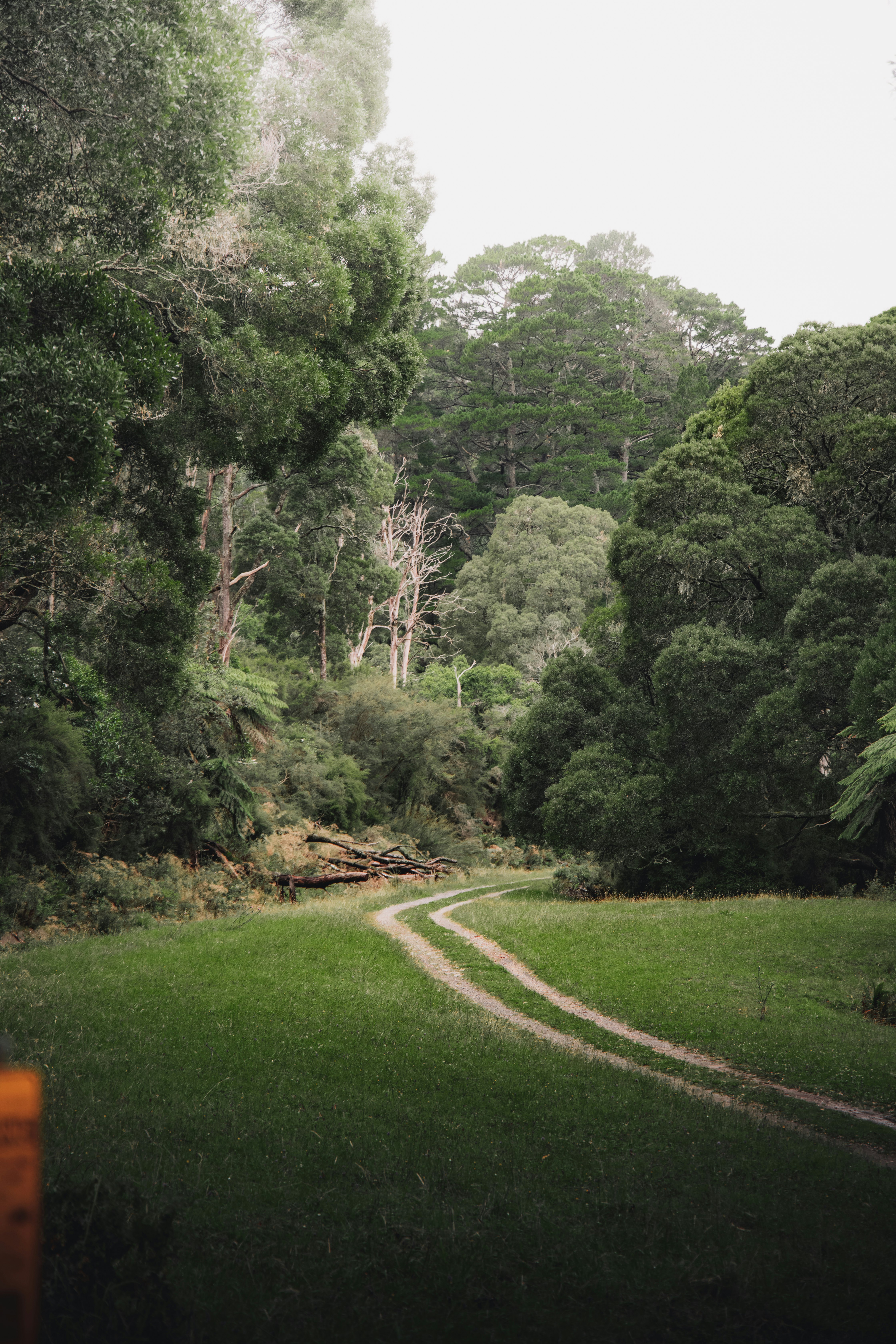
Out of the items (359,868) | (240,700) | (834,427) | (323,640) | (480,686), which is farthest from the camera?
(480,686)

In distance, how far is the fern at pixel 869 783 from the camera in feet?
41.5

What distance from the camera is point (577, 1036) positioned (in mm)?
10555

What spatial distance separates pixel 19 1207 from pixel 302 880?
20764mm

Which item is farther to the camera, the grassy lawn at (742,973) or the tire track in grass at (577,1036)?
the grassy lawn at (742,973)

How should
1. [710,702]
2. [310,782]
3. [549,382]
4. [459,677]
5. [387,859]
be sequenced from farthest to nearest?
1. [549,382]
2. [459,677]
3. [310,782]
4. [387,859]
5. [710,702]

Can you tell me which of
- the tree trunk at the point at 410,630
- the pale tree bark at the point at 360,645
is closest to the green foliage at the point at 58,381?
the pale tree bark at the point at 360,645

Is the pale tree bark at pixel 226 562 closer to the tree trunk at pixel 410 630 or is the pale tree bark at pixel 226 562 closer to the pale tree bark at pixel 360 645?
the pale tree bark at pixel 360 645

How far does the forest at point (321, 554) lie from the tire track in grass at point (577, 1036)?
16.2 feet

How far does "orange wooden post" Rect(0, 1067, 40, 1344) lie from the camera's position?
1097 mm

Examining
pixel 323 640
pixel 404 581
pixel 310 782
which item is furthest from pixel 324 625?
pixel 404 581

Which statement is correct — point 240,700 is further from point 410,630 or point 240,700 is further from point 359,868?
point 410,630

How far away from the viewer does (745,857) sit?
2411 centimetres

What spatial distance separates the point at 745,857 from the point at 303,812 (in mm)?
12730

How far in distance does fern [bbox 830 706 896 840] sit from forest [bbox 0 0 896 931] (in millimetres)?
73
